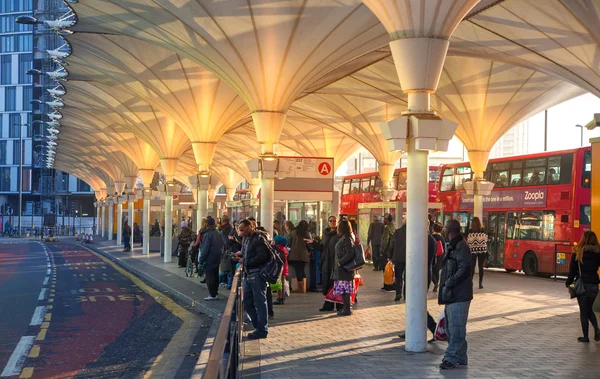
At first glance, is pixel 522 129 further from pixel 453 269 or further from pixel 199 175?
pixel 453 269

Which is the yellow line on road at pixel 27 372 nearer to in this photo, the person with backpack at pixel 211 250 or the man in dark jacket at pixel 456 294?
the man in dark jacket at pixel 456 294

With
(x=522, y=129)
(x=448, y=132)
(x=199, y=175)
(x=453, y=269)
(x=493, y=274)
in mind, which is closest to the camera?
(x=453, y=269)

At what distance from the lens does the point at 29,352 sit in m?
10.9

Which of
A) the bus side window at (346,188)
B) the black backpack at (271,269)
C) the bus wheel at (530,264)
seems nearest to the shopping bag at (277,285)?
the black backpack at (271,269)

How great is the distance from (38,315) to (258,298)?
5.45m

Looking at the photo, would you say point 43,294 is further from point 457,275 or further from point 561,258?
point 561,258

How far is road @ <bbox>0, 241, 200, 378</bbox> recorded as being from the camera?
10008mm

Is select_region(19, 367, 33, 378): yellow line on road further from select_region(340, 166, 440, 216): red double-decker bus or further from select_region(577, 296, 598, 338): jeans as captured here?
select_region(340, 166, 440, 216): red double-decker bus

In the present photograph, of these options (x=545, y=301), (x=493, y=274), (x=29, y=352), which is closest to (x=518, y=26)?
(x=545, y=301)

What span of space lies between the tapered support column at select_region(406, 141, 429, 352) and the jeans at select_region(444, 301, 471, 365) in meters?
1.29

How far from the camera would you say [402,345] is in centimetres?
1123

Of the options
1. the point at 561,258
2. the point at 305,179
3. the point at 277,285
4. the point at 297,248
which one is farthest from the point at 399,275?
the point at 561,258

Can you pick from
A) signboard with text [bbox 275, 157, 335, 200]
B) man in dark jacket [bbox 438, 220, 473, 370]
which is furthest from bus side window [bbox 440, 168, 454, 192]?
man in dark jacket [bbox 438, 220, 473, 370]

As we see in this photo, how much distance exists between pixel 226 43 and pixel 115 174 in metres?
43.8
